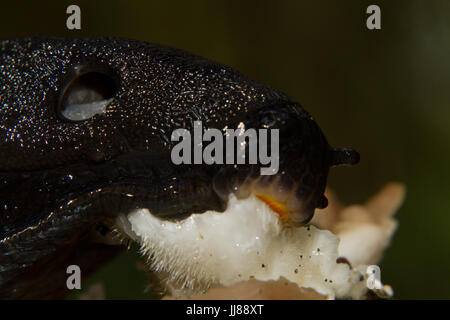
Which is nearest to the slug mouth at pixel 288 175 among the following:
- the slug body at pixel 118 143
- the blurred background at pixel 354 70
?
the slug body at pixel 118 143

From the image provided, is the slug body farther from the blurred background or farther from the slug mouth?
the blurred background

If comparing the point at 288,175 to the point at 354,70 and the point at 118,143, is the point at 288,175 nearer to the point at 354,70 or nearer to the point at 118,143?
the point at 118,143

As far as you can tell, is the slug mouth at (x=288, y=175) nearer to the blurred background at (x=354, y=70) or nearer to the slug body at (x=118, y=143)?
the slug body at (x=118, y=143)

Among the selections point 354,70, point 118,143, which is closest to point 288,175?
point 118,143

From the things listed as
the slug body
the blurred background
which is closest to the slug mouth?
the slug body
